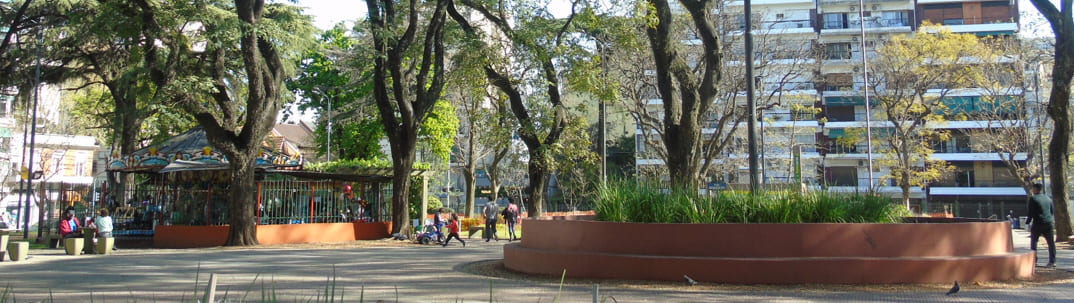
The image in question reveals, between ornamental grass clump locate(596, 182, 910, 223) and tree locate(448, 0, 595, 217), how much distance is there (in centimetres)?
996

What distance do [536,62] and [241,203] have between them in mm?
9173

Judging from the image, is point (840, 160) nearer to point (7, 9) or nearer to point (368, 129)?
point (368, 129)

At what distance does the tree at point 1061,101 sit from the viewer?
20.6 meters

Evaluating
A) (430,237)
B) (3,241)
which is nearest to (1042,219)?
(430,237)

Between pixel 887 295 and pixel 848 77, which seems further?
pixel 848 77

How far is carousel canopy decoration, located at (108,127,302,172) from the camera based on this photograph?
79.8 ft

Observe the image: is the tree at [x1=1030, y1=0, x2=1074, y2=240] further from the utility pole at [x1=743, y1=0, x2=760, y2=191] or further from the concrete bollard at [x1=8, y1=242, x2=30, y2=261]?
the concrete bollard at [x1=8, y1=242, x2=30, y2=261]

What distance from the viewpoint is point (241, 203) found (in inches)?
818

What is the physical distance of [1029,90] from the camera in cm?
4188

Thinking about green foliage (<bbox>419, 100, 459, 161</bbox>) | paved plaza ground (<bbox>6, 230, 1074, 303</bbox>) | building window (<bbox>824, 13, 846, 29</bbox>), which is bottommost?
paved plaza ground (<bbox>6, 230, 1074, 303</bbox>)

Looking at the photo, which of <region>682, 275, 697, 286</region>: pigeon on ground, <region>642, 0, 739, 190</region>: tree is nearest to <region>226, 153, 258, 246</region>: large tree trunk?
<region>642, 0, 739, 190</region>: tree

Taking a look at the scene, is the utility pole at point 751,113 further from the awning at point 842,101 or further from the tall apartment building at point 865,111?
the awning at point 842,101

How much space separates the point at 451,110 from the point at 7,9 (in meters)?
19.9

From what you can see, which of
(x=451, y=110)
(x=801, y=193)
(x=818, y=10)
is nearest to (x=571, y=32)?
(x=801, y=193)
